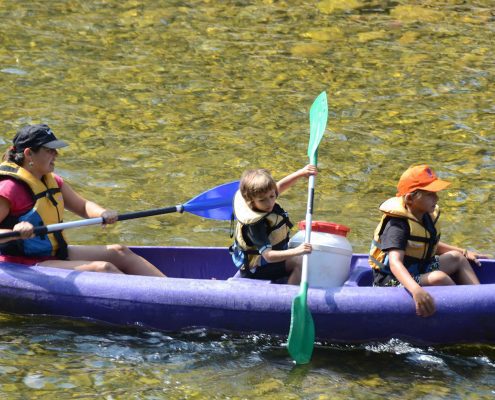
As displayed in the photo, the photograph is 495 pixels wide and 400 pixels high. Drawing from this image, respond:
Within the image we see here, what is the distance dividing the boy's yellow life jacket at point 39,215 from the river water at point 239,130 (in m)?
0.37

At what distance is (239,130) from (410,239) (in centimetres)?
353

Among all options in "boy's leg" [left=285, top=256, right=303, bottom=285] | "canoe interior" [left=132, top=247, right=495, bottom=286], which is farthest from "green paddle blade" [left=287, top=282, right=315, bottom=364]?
"canoe interior" [left=132, top=247, right=495, bottom=286]

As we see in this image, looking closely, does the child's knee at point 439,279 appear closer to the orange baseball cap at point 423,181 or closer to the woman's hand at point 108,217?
the orange baseball cap at point 423,181

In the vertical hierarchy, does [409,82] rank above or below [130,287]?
above

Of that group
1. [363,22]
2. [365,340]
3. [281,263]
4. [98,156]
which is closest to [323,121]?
[281,263]

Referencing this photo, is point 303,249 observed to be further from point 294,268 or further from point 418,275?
point 418,275

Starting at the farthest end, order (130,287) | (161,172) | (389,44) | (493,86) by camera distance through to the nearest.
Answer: (389,44)
(493,86)
(161,172)
(130,287)

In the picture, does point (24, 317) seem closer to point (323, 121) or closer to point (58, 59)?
point (323, 121)

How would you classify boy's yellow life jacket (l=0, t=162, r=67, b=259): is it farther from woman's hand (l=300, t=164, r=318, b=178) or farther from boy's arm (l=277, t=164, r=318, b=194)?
woman's hand (l=300, t=164, r=318, b=178)

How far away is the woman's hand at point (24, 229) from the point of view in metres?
5.12

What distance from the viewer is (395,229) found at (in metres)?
5.08

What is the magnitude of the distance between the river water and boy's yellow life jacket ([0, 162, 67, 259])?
1.23 feet

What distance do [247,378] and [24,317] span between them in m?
1.32

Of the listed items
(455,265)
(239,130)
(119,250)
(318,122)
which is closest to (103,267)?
(119,250)
